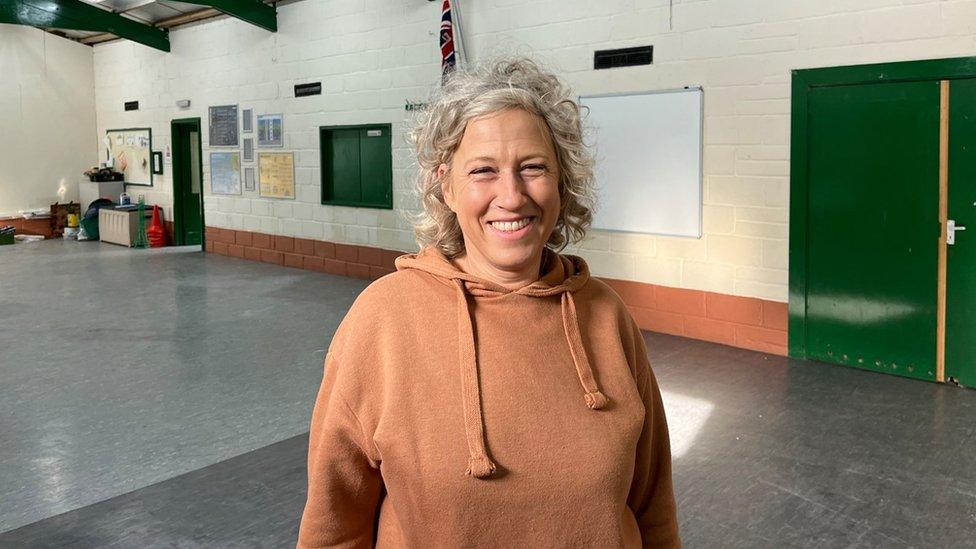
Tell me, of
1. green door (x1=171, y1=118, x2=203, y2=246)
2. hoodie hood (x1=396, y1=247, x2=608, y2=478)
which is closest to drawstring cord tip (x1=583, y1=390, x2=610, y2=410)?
hoodie hood (x1=396, y1=247, x2=608, y2=478)

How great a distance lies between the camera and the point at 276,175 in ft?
35.8

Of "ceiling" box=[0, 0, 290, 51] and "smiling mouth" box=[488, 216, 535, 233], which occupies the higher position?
"ceiling" box=[0, 0, 290, 51]

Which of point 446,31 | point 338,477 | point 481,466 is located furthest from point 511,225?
point 446,31

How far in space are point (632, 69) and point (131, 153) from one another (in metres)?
10.5

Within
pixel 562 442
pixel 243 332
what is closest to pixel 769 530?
pixel 562 442

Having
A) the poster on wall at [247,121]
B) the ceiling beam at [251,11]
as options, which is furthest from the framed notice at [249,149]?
the ceiling beam at [251,11]

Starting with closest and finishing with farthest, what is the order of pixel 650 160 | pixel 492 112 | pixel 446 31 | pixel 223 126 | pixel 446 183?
pixel 492 112, pixel 446 183, pixel 650 160, pixel 446 31, pixel 223 126

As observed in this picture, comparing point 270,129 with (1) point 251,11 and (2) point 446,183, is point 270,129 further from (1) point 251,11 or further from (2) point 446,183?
(2) point 446,183

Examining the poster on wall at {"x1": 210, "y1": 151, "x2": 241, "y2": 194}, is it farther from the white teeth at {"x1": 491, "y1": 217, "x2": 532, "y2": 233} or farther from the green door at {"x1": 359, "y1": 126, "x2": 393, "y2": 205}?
the white teeth at {"x1": 491, "y1": 217, "x2": 532, "y2": 233}

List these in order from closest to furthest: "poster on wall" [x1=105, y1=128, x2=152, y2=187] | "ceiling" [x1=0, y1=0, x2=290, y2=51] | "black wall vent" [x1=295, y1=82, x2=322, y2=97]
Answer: "black wall vent" [x1=295, y1=82, x2=322, y2=97] → "ceiling" [x1=0, y1=0, x2=290, y2=51] → "poster on wall" [x1=105, y1=128, x2=152, y2=187]

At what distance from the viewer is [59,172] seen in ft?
47.2

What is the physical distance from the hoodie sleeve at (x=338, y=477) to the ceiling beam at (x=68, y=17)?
12621 mm

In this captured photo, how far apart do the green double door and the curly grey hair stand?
4.49 m

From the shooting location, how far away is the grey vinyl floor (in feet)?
10.8
